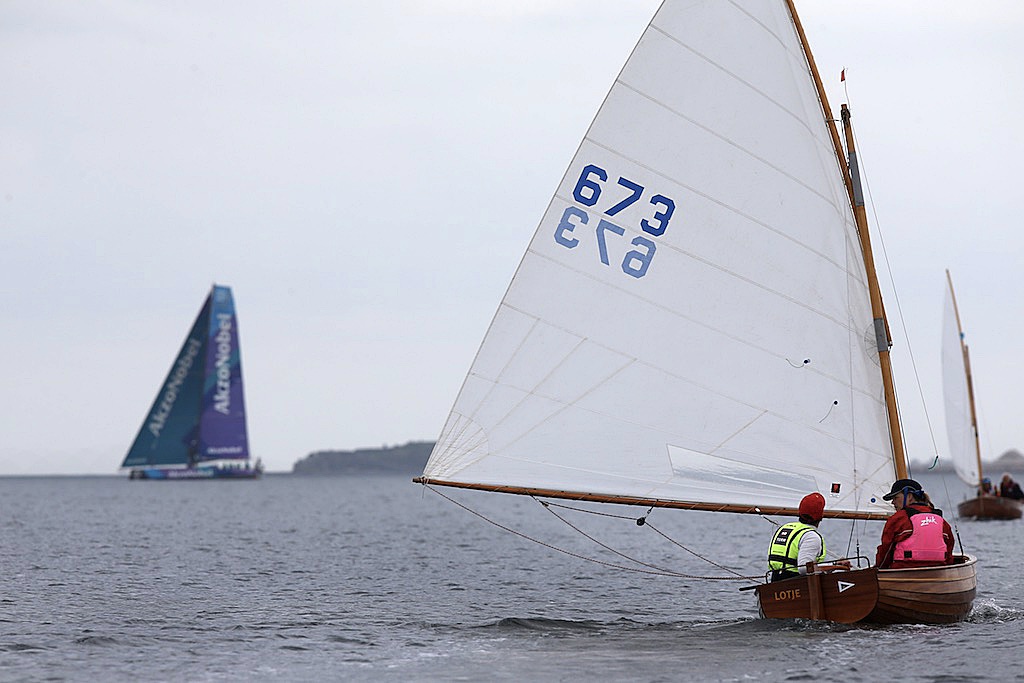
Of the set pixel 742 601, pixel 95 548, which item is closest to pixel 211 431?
pixel 95 548

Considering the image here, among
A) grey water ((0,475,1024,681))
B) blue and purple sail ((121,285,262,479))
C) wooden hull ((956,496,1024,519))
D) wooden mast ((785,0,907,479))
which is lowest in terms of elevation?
grey water ((0,475,1024,681))

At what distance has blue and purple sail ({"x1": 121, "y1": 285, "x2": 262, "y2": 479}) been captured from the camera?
11800 cm

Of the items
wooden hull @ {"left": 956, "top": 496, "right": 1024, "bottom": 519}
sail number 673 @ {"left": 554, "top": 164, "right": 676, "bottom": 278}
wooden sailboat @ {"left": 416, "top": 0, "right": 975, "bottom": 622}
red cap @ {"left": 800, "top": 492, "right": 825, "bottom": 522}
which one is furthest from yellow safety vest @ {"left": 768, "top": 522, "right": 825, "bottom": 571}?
wooden hull @ {"left": 956, "top": 496, "right": 1024, "bottom": 519}

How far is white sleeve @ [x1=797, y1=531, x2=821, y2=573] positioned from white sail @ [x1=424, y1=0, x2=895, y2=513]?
79cm

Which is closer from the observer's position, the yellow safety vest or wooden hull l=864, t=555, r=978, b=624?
wooden hull l=864, t=555, r=978, b=624

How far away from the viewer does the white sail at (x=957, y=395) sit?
56188 millimetres

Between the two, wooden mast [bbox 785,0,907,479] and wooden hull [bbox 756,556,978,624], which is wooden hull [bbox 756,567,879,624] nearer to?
wooden hull [bbox 756,556,978,624]

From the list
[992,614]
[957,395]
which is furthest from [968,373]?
[992,614]

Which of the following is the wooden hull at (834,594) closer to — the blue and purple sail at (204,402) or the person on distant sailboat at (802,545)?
the person on distant sailboat at (802,545)

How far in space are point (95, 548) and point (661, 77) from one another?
2963 centimetres

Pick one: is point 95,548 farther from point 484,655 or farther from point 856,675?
point 856,675

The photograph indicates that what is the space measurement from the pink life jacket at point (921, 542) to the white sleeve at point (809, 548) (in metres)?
1.21

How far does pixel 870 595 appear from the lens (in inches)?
697

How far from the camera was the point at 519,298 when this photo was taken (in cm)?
1847
